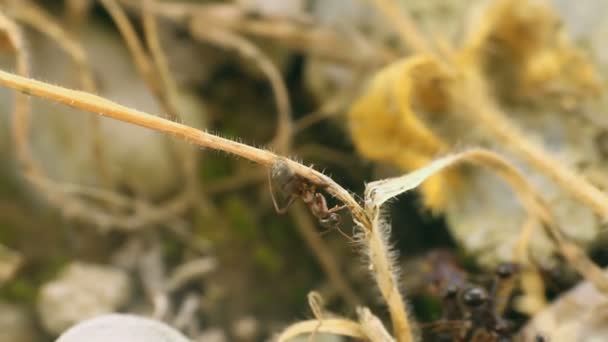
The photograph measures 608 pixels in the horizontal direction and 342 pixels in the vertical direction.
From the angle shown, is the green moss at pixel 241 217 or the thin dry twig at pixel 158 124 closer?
the thin dry twig at pixel 158 124

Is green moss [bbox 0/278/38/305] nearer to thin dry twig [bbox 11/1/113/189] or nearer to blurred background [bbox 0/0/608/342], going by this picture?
blurred background [bbox 0/0/608/342]

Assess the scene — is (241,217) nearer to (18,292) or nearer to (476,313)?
(18,292)

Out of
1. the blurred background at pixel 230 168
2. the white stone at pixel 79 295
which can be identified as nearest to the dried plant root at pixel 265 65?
the blurred background at pixel 230 168

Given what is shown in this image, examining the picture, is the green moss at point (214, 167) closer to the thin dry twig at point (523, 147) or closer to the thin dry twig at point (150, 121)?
the thin dry twig at point (523, 147)

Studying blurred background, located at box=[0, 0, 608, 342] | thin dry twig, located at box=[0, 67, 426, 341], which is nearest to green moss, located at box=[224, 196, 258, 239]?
blurred background, located at box=[0, 0, 608, 342]

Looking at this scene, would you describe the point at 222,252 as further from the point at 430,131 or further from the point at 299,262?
the point at 430,131

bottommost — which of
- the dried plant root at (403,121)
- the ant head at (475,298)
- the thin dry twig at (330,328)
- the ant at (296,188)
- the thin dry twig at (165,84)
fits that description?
the thin dry twig at (330,328)

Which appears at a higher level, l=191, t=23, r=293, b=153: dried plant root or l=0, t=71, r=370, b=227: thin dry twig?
l=191, t=23, r=293, b=153: dried plant root

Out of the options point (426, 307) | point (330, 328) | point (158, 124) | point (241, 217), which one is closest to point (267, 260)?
point (241, 217)

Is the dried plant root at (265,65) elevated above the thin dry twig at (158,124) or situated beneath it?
elevated above
